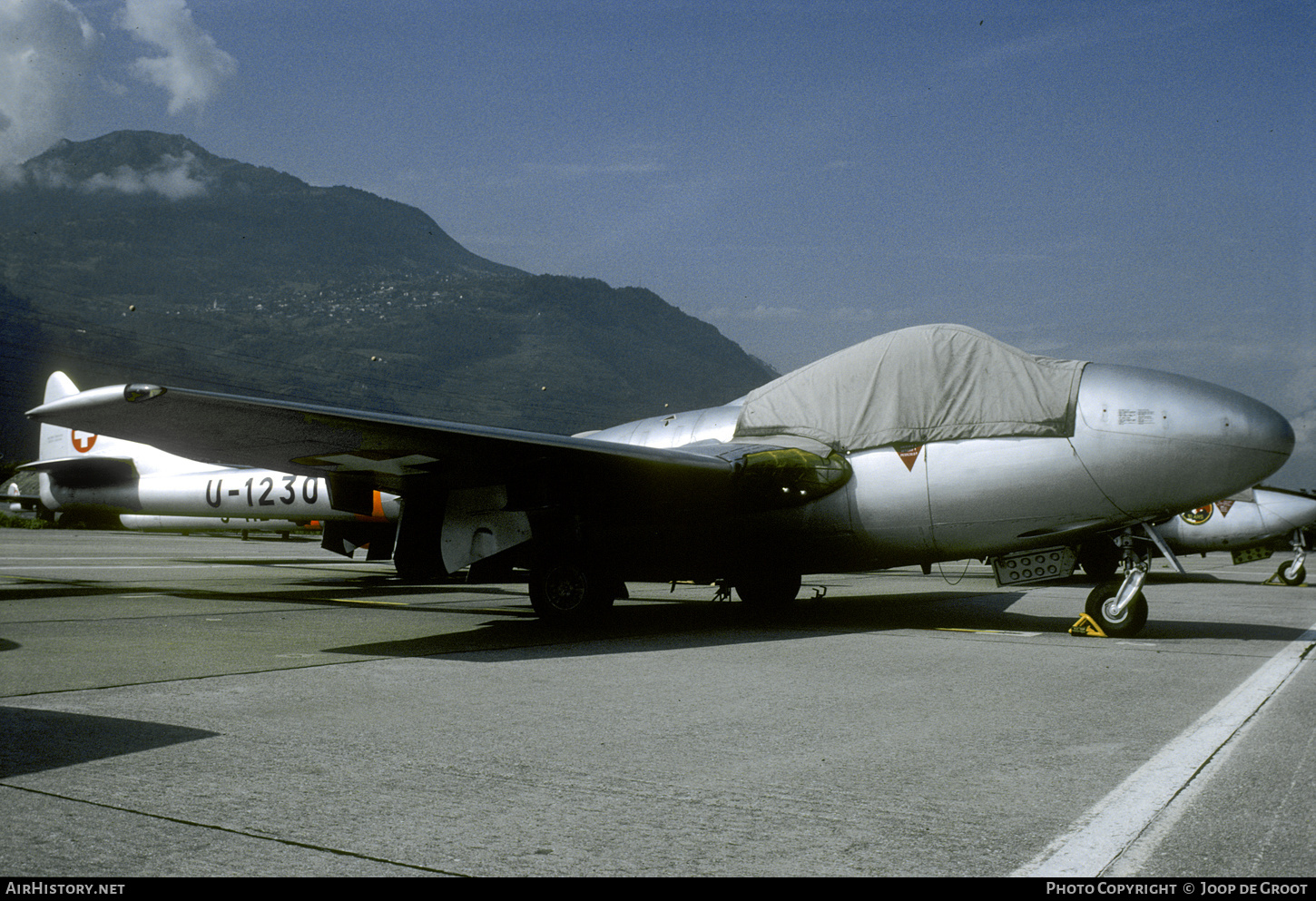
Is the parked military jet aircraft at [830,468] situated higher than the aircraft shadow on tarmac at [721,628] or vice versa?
the parked military jet aircraft at [830,468]

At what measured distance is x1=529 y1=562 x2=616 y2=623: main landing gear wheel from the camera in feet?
30.7

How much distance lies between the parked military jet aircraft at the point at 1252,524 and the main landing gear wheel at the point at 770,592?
12.8m

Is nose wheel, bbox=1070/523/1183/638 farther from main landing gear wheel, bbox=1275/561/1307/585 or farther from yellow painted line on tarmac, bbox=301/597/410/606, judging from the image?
main landing gear wheel, bbox=1275/561/1307/585

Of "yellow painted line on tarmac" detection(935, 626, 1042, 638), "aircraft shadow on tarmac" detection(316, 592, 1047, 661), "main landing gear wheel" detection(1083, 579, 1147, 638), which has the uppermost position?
"main landing gear wheel" detection(1083, 579, 1147, 638)

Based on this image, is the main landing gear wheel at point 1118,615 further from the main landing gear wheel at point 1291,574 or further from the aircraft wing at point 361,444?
the main landing gear wheel at point 1291,574

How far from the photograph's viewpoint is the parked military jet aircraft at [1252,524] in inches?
795

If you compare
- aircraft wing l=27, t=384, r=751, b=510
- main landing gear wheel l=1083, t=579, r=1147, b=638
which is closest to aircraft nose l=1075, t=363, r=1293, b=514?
main landing gear wheel l=1083, t=579, r=1147, b=638

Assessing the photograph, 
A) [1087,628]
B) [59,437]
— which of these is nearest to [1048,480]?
[1087,628]

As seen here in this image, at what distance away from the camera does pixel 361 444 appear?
329 inches

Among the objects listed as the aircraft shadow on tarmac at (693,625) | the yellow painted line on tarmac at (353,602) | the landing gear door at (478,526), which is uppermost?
the landing gear door at (478,526)

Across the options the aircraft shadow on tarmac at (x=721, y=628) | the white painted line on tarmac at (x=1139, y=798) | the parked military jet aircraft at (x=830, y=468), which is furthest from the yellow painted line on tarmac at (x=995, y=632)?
the white painted line on tarmac at (x=1139, y=798)

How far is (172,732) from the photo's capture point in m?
4.35

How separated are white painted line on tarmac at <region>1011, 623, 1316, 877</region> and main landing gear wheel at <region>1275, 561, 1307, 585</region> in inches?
696

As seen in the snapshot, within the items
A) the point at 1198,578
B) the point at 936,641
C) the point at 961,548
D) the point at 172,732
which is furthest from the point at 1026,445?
the point at 1198,578
